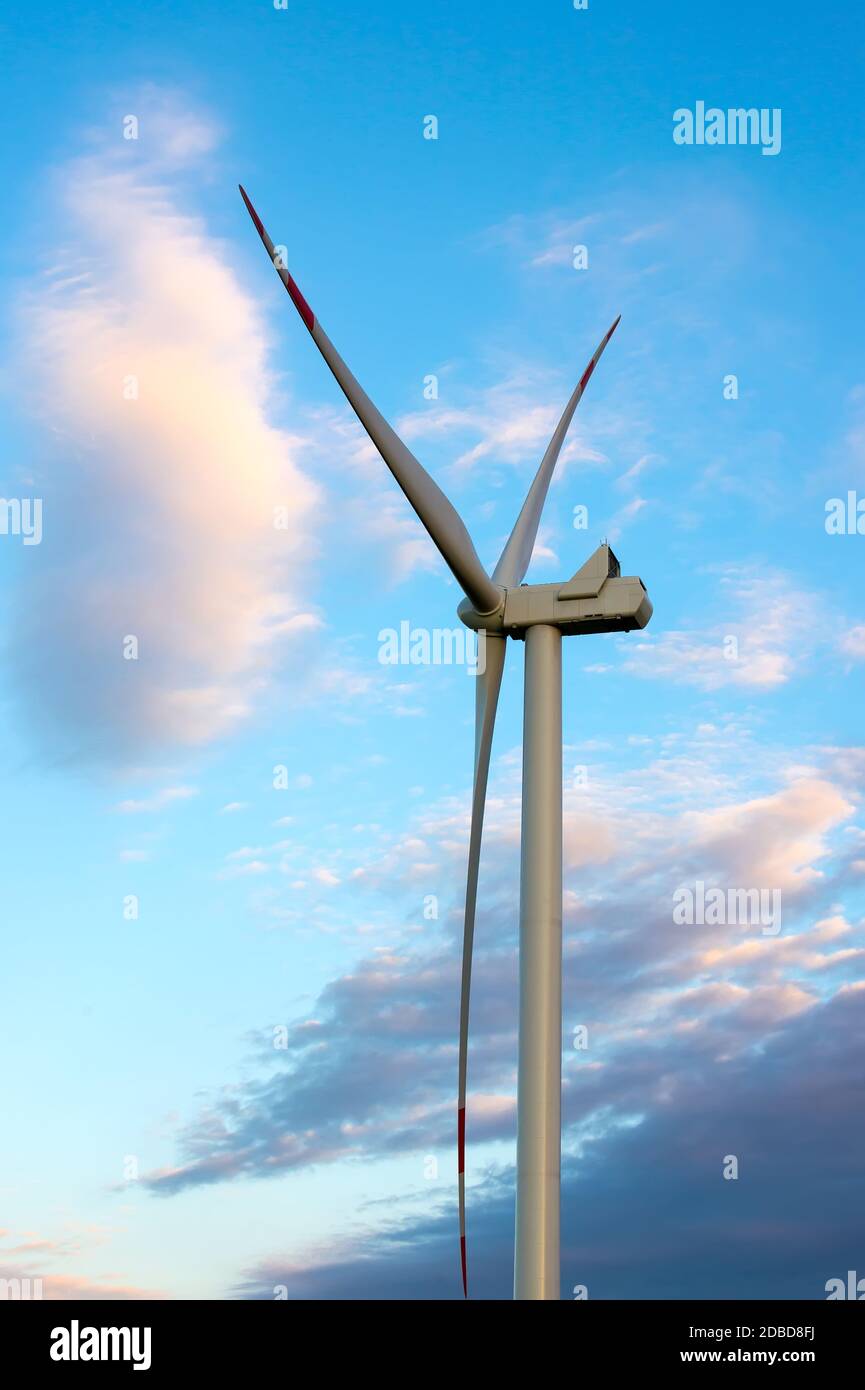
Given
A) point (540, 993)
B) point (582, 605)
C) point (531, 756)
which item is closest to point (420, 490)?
point (582, 605)

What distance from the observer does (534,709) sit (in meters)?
36.2

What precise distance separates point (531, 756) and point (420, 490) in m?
6.22

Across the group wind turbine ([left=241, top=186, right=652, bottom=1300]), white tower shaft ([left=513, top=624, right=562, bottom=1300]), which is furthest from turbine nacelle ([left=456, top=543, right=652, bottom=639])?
white tower shaft ([left=513, top=624, right=562, bottom=1300])

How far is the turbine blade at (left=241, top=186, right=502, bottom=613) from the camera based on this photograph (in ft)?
114

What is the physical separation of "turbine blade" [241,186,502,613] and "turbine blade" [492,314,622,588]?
1.60 m

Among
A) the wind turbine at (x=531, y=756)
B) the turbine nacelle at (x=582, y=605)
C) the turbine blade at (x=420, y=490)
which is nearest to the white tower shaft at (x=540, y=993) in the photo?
the wind turbine at (x=531, y=756)

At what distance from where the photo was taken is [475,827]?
36062 millimetres

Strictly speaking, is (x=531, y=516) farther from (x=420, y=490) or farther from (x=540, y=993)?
(x=540, y=993)

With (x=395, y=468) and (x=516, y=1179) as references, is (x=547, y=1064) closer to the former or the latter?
(x=516, y=1179)

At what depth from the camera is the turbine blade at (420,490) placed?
3475cm

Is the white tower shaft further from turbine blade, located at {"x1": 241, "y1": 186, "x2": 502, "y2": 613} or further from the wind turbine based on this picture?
turbine blade, located at {"x1": 241, "y1": 186, "x2": 502, "y2": 613}
